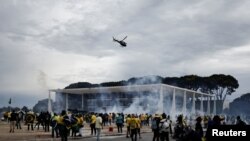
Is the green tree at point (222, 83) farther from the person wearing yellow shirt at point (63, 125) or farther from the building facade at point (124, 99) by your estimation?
the person wearing yellow shirt at point (63, 125)

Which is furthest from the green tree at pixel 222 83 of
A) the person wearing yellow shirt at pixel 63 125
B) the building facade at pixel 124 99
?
the person wearing yellow shirt at pixel 63 125

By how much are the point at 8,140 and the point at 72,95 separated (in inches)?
2121

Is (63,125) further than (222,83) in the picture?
No

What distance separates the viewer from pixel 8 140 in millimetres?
23047

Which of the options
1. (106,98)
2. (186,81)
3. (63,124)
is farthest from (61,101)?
(63,124)

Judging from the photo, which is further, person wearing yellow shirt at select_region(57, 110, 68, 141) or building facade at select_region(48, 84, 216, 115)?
building facade at select_region(48, 84, 216, 115)

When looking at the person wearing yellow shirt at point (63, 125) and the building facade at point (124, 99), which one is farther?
the building facade at point (124, 99)

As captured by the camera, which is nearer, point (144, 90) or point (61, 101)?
point (144, 90)

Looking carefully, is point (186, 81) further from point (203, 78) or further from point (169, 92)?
point (169, 92)

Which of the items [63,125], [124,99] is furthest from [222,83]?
[63,125]

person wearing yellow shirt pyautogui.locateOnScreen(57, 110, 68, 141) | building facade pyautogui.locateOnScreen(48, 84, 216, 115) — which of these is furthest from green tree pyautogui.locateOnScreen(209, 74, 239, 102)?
person wearing yellow shirt pyautogui.locateOnScreen(57, 110, 68, 141)

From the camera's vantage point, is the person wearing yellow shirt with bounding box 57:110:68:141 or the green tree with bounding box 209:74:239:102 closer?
the person wearing yellow shirt with bounding box 57:110:68:141

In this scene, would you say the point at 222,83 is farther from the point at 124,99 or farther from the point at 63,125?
the point at 63,125

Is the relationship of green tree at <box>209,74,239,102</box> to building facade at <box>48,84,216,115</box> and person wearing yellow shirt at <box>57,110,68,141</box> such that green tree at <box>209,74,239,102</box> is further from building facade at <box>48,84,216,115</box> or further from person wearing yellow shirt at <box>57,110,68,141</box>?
person wearing yellow shirt at <box>57,110,68,141</box>
